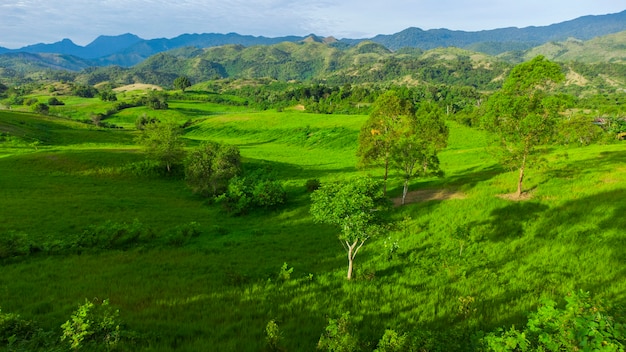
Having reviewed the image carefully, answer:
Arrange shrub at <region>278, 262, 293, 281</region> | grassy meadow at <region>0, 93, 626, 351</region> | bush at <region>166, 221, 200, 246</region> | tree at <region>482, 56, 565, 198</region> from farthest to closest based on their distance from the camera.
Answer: tree at <region>482, 56, 565, 198</region> < bush at <region>166, 221, 200, 246</region> < shrub at <region>278, 262, 293, 281</region> < grassy meadow at <region>0, 93, 626, 351</region>

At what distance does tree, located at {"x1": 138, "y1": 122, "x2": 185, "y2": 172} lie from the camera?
59.3m

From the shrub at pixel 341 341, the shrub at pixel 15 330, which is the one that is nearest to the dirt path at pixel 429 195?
the shrub at pixel 341 341

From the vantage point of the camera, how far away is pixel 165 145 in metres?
59.1

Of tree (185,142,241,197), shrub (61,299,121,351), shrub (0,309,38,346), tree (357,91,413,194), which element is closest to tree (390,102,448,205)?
tree (357,91,413,194)

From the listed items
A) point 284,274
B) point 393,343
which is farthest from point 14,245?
point 393,343

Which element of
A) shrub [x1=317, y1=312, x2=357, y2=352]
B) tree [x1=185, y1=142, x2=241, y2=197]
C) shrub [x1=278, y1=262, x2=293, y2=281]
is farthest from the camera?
tree [x1=185, y1=142, x2=241, y2=197]

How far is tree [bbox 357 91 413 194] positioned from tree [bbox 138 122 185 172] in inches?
1514

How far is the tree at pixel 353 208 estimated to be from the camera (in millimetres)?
16953

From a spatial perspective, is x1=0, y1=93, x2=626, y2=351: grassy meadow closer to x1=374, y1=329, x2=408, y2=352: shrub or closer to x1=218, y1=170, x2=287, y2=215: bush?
x1=374, y1=329, x2=408, y2=352: shrub

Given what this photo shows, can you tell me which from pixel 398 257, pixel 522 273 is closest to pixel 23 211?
pixel 398 257

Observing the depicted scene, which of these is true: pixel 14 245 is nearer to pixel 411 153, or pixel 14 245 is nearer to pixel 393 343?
pixel 393 343

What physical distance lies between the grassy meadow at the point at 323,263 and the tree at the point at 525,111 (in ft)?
16.4

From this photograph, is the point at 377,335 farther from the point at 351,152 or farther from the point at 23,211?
the point at 351,152

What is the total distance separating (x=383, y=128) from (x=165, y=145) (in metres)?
41.2
